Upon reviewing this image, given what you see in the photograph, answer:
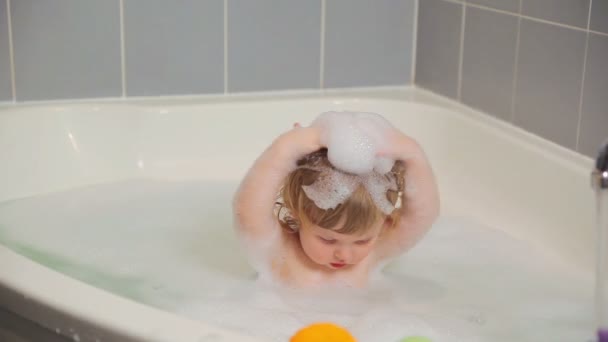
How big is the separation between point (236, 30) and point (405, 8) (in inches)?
16.5

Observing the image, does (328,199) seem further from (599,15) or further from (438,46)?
(438,46)

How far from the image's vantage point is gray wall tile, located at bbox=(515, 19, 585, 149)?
5.79 feet

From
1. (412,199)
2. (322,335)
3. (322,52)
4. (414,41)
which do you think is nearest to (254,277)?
(412,199)

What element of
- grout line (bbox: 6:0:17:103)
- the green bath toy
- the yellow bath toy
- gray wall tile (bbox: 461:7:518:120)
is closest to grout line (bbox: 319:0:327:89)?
gray wall tile (bbox: 461:7:518:120)

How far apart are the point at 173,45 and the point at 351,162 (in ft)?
2.68

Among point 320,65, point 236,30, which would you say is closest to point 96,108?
point 236,30

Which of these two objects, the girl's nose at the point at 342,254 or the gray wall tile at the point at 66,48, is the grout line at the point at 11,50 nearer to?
the gray wall tile at the point at 66,48

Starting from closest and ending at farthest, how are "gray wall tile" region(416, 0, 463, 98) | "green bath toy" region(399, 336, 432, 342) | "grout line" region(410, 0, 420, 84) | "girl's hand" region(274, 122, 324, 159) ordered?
"green bath toy" region(399, 336, 432, 342), "girl's hand" region(274, 122, 324, 159), "gray wall tile" region(416, 0, 463, 98), "grout line" region(410, 0, 420, 84)

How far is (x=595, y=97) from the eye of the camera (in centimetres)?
171

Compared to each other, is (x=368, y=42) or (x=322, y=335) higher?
(x=368, y=42)

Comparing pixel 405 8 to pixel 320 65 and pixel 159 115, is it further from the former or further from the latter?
pixel 159 115

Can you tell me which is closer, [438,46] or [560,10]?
[560,10]

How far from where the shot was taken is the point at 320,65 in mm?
2273

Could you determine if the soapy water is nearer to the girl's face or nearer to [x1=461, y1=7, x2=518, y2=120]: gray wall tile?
the girl's face
